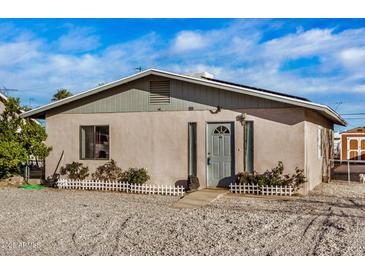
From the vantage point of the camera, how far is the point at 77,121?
42.5ft

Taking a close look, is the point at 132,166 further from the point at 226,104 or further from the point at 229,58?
the point at 229,58

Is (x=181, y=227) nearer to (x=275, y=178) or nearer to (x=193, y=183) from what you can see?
(x=193, y=183)

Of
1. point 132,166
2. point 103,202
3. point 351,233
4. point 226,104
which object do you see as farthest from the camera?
point 132,166

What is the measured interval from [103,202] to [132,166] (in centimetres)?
269

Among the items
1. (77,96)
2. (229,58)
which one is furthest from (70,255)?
(229,58)

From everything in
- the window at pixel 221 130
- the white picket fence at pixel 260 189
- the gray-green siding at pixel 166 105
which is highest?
the gray-green siding at pixel 166 105

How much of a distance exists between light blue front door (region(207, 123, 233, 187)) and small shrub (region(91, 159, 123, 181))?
3.08 m

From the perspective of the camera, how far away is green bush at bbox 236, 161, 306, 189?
10.6 m

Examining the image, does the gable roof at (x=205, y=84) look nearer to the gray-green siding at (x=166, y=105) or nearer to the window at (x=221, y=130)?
the gray-green siding at (x=166, y=105)

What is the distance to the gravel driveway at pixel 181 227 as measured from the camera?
17.5ft

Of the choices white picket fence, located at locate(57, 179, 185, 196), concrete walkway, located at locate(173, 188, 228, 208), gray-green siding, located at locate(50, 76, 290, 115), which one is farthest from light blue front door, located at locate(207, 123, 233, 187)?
white picket fence, located at locate(57, 179, 185, 196)

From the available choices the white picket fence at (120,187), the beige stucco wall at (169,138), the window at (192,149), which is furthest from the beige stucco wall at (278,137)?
the white picket fence at (120,187)

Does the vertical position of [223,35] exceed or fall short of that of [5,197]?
it exceeds it

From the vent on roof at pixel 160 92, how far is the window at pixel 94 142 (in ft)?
6.50
